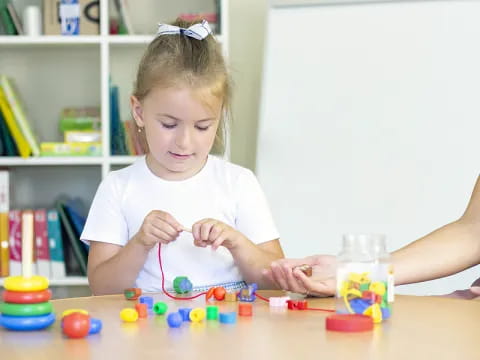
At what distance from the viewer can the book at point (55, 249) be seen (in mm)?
3043

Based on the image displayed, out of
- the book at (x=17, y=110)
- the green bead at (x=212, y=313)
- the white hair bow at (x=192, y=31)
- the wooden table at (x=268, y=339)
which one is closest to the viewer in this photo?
the wooden table at (x=268, y=339)

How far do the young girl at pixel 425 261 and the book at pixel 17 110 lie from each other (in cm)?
174

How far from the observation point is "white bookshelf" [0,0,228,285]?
320cm

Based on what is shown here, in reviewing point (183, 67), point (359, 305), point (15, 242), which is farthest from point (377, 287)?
point (15, 242)

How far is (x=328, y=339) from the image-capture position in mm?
1004

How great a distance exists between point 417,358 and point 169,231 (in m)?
0.65

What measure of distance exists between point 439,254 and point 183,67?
0.63 m

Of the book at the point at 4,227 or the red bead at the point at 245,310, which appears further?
the book at the point at 4,227

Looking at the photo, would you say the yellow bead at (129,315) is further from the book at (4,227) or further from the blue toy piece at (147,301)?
the book at (4,227)

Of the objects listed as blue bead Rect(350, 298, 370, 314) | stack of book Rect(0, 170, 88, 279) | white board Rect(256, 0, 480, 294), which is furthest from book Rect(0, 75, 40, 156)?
blue bead Rect(350, 298, 370, 314)

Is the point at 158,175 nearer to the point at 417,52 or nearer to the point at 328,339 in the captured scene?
the point at 328,339

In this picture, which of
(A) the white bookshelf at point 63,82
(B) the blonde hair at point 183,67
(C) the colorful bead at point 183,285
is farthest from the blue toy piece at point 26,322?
(A) the white bookshelf at point 63,82

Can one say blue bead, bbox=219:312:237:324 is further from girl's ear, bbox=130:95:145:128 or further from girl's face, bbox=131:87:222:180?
girl's ear, bbox=130:95:145:128

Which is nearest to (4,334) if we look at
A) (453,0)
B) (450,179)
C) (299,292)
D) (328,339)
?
(328,339)
